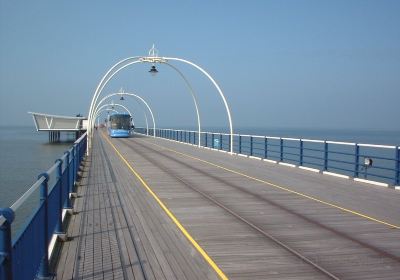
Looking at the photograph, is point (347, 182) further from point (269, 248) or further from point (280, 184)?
point (269, 248)

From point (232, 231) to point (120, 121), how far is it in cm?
5246

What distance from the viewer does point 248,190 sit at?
573 inches

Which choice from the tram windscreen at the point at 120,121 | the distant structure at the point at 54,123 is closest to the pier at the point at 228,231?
the tram windscreen at the point at 120,121

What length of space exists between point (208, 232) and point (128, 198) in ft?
14.5

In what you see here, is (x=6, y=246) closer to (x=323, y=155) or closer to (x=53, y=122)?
(x=323, y=155)

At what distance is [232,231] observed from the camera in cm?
902

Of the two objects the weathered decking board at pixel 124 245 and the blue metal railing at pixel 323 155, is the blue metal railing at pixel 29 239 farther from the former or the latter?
the blue metal railing at pixel 323 155

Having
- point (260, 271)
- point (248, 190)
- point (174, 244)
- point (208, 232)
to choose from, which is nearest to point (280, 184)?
point (248, 190)

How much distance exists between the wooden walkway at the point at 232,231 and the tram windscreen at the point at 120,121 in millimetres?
44455

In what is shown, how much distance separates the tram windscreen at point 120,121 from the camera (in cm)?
5994

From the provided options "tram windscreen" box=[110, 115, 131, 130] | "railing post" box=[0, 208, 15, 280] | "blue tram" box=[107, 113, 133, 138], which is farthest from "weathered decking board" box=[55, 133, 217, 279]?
"blue tram" box=[107, 113, 133, 138]

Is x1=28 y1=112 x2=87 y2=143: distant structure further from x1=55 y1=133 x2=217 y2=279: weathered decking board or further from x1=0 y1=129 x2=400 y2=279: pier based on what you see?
x1=55 y1=133 x2=217 y2=279: weathered decking board

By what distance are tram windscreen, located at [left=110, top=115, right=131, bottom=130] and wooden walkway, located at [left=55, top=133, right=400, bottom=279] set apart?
4445 centimetres

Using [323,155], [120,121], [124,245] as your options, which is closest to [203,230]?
[124,245]
